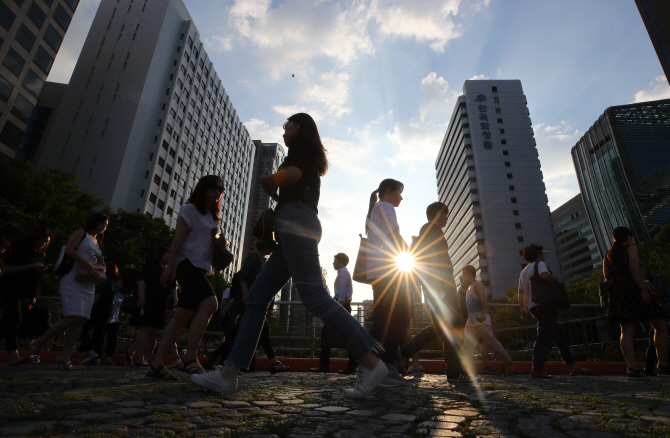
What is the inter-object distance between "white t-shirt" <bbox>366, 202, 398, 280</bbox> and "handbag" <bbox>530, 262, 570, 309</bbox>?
2.48 meters

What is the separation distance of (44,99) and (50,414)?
220 feet

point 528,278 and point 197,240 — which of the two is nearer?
point 197,240

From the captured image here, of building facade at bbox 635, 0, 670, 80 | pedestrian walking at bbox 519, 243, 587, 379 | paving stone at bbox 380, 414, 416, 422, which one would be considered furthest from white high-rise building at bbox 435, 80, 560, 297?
paving stone at bbox 380, 414, 416, 422

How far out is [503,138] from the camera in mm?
77250

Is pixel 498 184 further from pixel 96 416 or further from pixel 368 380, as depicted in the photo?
pixel 96 416

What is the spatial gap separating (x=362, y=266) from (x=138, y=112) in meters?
54.0

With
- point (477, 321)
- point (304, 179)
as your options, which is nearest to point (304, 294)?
point (304, 179)

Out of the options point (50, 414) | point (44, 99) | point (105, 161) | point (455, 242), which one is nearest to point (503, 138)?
point (455, 242)

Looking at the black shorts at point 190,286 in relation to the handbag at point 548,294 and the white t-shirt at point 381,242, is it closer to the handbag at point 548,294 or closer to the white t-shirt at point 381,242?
the white t-shirt at point 381,242

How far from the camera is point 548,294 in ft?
16.0

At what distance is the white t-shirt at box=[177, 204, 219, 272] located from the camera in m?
3.49

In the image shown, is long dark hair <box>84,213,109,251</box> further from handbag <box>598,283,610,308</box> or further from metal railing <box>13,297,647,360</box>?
handbag <box>598,283,610,308</box>

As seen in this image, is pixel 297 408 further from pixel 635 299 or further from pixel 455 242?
pixel 455 242

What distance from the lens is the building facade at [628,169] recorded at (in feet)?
236
